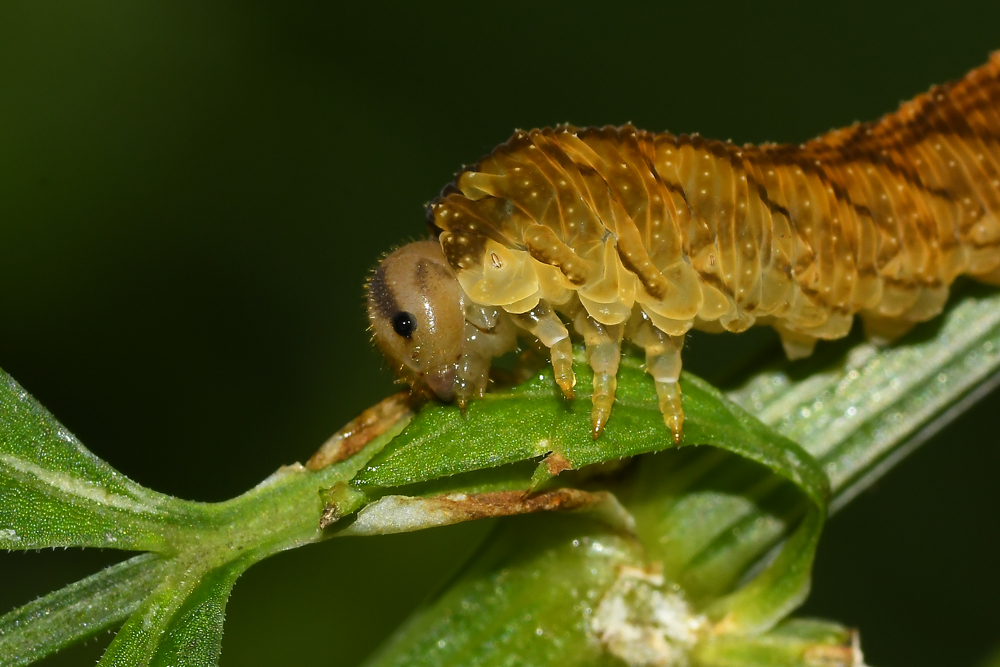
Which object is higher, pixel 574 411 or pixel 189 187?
pixel 189 187

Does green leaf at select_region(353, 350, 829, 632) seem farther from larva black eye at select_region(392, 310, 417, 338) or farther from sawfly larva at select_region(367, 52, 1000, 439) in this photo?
larva black eye at select_region(392, 310, 417, 338)

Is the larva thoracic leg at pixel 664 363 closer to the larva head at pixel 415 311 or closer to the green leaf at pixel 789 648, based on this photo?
the larva head at pixel 415 311

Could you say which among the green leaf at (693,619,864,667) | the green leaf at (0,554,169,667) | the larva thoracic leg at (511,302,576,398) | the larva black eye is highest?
the larva black eye

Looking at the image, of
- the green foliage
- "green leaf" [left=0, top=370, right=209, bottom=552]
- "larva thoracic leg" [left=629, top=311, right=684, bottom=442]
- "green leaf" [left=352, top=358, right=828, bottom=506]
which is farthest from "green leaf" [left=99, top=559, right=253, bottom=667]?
"larva thoracic leg" [left=629, top=311, right=684, bottom=442]

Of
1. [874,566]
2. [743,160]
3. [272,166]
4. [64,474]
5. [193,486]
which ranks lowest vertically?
[874,566]

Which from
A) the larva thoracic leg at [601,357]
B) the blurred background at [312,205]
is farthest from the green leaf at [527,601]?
the blurred background at [312,205]

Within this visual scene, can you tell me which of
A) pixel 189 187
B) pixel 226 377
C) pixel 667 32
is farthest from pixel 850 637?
pixel 667 32

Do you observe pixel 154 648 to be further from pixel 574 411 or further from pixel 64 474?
pixel 574 411
